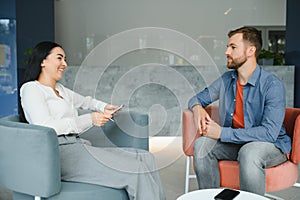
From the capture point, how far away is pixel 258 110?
222 centimetres

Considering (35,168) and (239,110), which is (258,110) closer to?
(239,110)

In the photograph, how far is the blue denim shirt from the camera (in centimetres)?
209

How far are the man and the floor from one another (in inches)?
21.0

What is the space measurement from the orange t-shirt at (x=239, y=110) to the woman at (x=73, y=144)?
1.98 feet

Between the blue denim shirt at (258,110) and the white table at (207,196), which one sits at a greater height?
the blue denim shirt at (258,110)

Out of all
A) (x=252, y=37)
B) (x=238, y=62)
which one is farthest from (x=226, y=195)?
(x=252, y=37)

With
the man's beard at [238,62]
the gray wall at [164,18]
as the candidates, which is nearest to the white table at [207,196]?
the man's beard at [238,62]

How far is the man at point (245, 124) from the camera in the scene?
79.5 inches

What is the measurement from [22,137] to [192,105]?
45.9 inches

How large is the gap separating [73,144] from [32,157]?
32cm

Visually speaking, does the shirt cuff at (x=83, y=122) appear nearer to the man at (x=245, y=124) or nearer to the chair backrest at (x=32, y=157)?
the chair backrest at (x=32, y=157)

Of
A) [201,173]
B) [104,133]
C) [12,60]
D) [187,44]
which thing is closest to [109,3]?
[187,44]

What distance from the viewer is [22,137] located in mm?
1680

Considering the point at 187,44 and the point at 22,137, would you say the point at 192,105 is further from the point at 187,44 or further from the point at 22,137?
the point at 187,44
